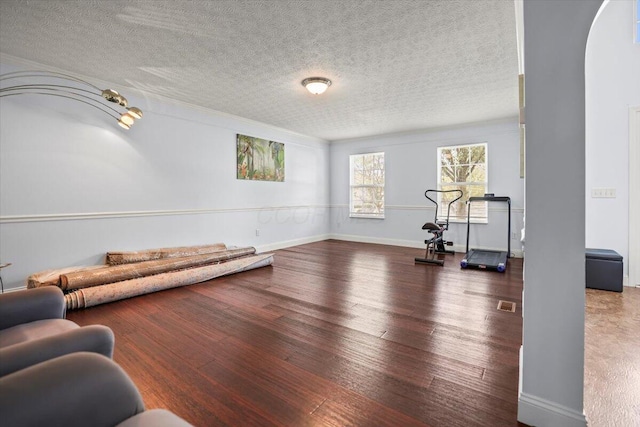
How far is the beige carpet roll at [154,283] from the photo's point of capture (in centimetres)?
292

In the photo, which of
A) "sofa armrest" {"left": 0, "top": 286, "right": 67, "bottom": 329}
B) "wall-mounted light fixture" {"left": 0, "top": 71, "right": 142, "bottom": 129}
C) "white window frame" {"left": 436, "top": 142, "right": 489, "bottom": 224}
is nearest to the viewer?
"sofa armrest" {"left": 0, "top": 286, "right": 67, "bottom": 329}

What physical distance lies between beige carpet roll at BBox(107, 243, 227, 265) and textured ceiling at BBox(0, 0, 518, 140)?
2.26 meters

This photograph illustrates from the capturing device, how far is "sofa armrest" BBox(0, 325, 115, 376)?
827 millimetres

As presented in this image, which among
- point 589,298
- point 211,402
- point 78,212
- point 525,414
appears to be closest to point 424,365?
point 525,414

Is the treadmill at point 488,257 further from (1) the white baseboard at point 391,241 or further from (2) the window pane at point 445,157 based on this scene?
(2) the window pane at point 445,157

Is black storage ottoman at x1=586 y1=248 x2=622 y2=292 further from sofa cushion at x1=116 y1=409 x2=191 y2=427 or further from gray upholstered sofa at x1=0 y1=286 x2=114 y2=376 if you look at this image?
gray upholstered sofa at x1=0 y1=286 x2=114 y2=376

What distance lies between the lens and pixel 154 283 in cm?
342

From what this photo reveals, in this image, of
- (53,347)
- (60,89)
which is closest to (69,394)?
(53,347)

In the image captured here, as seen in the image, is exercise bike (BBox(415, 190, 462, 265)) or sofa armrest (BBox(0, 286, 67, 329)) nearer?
sofa armrest (BBox(0, 286, 67, 329))

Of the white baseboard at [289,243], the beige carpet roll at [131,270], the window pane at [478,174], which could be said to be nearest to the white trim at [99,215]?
the beige carpet roll at [131,270]

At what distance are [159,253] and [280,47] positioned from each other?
3180mm

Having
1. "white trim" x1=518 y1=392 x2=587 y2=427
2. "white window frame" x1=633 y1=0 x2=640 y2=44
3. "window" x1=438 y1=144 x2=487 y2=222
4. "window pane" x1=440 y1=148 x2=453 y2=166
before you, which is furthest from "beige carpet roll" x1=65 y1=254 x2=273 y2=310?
"white window frame" x1=633 y1=0 x2=640 y2=44

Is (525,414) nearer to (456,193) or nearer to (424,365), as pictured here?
(424,365)

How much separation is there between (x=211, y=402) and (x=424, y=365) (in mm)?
1296
